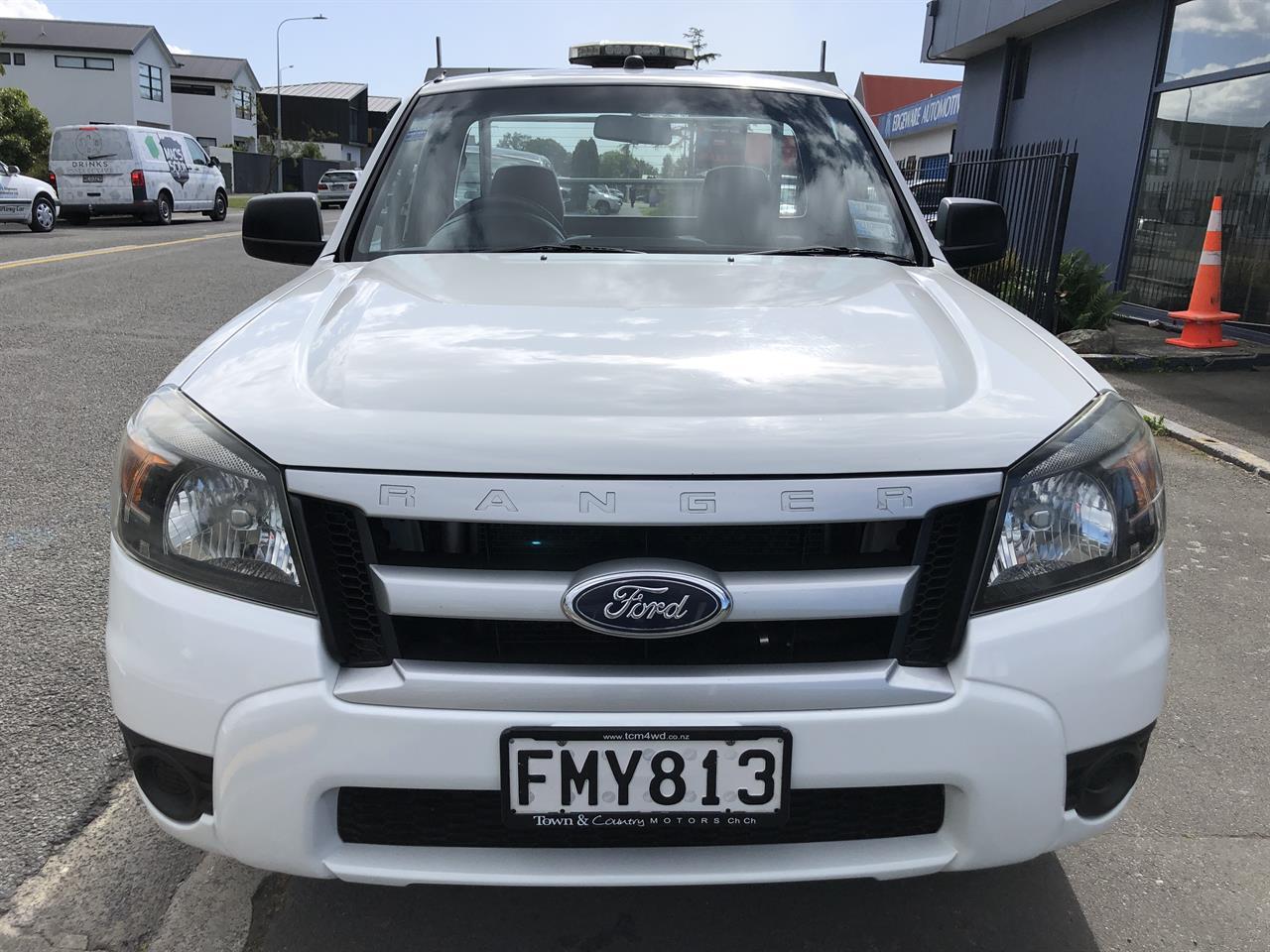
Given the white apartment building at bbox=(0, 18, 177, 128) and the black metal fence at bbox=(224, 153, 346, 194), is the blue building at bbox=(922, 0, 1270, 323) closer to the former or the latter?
the black metal fence at bbox=(224, 153, 346, 194)

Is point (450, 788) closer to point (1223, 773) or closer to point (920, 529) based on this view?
point (920, 529)

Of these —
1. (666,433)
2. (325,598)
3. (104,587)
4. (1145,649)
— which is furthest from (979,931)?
(104,587)

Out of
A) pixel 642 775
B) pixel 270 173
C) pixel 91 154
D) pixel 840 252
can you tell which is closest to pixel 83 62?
pixel 270 173

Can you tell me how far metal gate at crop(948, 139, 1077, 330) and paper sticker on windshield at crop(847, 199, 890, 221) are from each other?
5.31 m

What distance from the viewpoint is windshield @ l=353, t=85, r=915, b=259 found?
2.84 meters

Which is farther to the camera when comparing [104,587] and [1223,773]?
[104,587]

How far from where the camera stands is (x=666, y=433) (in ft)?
5.18

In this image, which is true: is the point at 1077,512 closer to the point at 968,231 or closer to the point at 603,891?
the point at 603,891

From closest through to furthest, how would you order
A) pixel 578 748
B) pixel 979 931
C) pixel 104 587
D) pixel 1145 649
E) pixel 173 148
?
pixel 578 748 < pixel 1145 649 < pixel 979 931 < pixel 104 587 < pixel 173 148

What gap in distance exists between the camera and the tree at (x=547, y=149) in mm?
3205

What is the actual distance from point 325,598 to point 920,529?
89cm

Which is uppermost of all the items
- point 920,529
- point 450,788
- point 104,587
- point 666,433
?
point 666,433

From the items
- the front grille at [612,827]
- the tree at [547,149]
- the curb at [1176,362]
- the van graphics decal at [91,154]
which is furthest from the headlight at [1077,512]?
the van graphics decal at [91,154]

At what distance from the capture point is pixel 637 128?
3.12 metres
